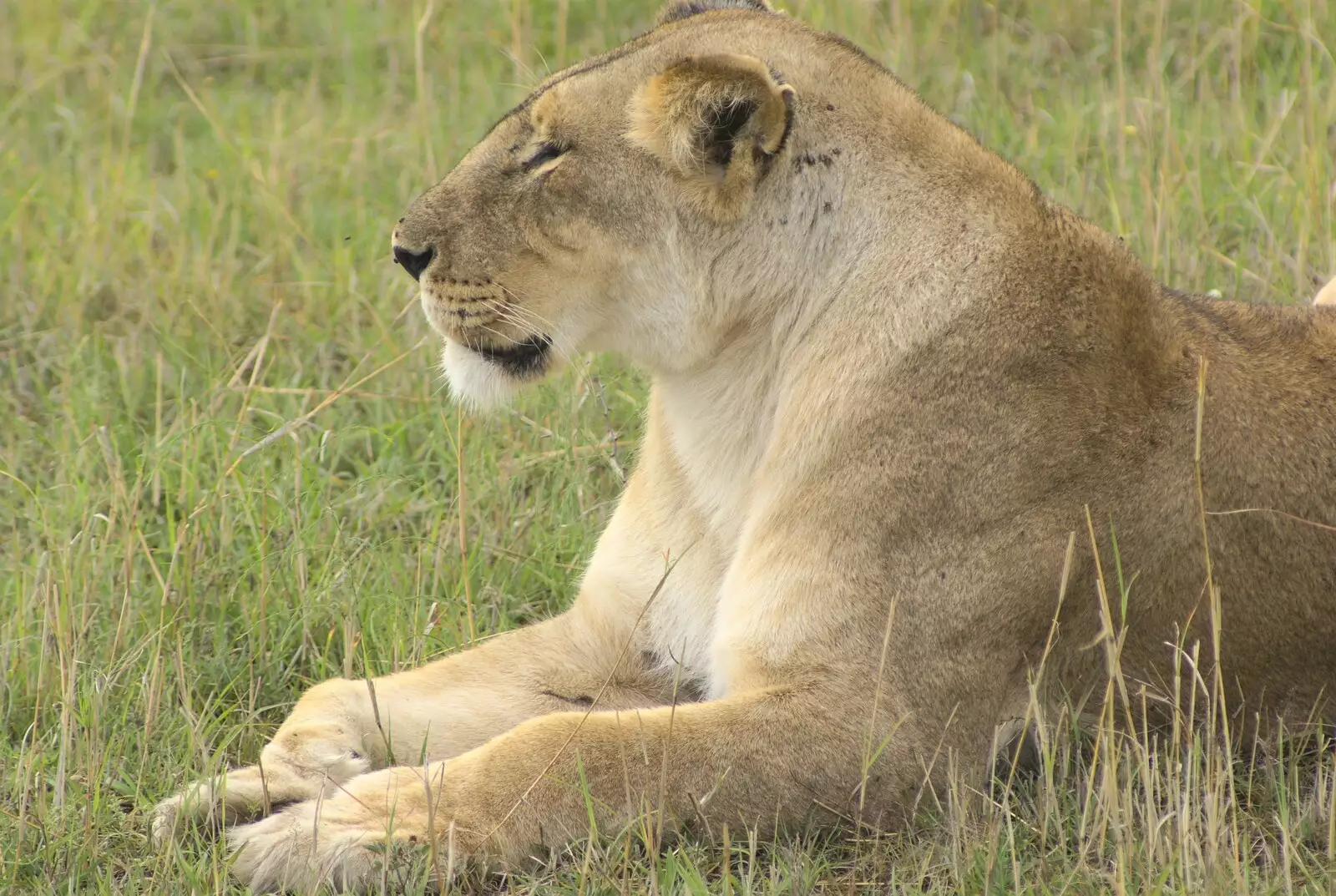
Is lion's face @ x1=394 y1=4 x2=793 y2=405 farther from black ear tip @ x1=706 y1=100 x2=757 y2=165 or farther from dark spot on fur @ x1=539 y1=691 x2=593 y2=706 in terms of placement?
dark spot on fur @ x1=539 y1=691 x2=593 y2=706

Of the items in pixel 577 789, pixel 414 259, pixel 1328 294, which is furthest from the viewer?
pixel 1328 294

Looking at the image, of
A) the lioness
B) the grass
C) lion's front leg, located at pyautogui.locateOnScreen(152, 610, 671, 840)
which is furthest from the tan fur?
lion's front leg, located at pyautogui.locateOnScreen(152, 610, 671, 840)

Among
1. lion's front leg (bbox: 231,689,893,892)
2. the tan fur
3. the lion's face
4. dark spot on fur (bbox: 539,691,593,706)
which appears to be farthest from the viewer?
the tan fur

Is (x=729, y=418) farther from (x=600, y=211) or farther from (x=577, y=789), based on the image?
(x=577, y=789)

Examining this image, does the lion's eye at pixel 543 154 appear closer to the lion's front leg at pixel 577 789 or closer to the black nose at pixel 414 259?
the black nose at pixel 414 259

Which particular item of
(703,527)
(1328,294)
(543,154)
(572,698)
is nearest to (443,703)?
(572,698)

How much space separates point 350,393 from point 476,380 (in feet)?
4.18

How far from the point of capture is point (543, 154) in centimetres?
294

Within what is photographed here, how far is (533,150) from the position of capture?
294 centimetres

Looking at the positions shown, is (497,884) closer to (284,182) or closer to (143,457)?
(143,457)

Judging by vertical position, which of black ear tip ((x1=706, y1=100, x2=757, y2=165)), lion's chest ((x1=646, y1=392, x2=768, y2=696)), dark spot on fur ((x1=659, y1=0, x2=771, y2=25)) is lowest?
lion's chest ((x1=646, y1=392, x2=768, y2=696))

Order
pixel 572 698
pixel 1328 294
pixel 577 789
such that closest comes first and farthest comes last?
pixel 577 789 → pixel 572 698 → pixel 1328 294

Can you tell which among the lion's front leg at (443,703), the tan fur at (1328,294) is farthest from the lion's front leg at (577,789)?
the tan fur at (1328,294)

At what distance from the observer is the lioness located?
8.61ft
